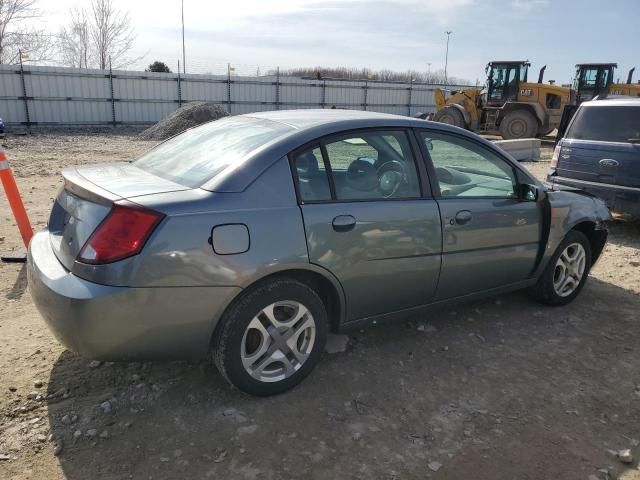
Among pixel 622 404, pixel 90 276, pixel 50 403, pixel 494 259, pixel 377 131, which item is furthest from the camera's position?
pixel 494 259

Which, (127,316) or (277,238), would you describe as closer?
(127,316)

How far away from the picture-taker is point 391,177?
3.38 metres

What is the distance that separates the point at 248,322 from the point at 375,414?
35.2 inches

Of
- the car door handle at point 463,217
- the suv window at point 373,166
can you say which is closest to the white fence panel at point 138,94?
the suv window at point 373,166

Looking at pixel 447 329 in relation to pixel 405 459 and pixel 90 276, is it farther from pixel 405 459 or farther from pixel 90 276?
pixel 90 276

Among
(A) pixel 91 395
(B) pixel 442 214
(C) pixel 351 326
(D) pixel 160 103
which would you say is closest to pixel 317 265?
(C) pixel 351 326

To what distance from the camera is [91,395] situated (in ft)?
9.70

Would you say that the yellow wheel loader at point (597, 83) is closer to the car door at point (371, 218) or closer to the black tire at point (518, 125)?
the black tire at point (518, 125)

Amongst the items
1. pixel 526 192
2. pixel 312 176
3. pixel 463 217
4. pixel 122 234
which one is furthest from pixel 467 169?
pixel 122 234

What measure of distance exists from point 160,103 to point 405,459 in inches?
954

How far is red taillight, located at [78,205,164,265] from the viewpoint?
244 centimetres

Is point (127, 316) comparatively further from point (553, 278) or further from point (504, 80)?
point (504, 80)

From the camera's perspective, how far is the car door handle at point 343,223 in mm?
2939

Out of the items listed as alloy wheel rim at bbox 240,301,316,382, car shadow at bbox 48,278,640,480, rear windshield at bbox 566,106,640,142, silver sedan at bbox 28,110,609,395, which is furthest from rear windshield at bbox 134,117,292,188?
rear windshield at bbox 566,106,640,142
